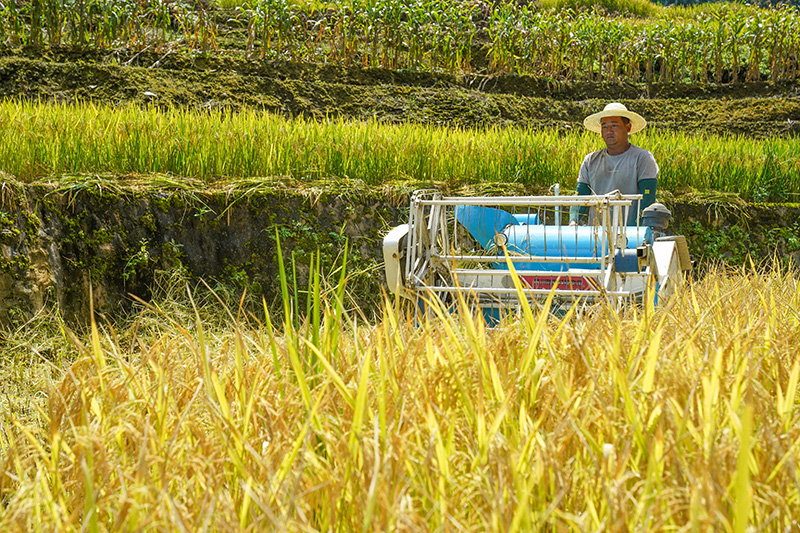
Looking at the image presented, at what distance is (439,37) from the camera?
12656 millimetres

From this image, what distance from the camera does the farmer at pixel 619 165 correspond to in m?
4.53

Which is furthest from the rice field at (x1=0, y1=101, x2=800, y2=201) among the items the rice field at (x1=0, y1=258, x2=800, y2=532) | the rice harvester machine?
the rice field at (x1=0, y1=258, x2=800, y2=532)

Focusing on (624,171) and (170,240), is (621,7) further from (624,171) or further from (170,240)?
(170,240)

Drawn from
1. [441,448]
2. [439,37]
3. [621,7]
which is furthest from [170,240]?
[621,7]

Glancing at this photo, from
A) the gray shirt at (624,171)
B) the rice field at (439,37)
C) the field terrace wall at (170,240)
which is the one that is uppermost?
the rice field at (439,37)

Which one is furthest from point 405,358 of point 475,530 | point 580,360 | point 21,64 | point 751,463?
point 21,64

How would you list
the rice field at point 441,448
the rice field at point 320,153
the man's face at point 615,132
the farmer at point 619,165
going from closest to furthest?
the rice field at point 441,448, the farmer at point 619,165, the man's face at point 615,132, the rice field at point 320,153

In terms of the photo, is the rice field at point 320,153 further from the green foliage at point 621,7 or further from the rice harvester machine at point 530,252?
the green foliage at point 621,7

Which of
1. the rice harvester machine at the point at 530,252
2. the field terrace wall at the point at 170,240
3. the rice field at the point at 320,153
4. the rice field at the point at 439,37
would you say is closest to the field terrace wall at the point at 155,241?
the field terrace wall at the point at 170,240

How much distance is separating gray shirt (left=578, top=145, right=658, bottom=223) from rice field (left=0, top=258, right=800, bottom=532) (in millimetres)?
2681

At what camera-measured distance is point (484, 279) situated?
4273 millimetres

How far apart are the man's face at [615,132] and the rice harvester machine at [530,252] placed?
0.65 meters

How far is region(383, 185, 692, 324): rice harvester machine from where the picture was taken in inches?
132

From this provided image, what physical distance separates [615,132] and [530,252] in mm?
1305
